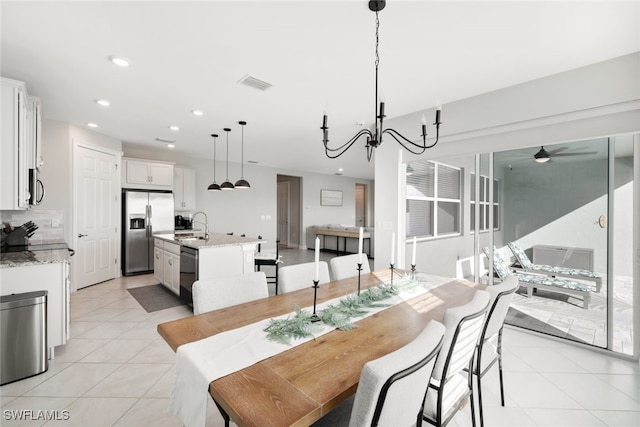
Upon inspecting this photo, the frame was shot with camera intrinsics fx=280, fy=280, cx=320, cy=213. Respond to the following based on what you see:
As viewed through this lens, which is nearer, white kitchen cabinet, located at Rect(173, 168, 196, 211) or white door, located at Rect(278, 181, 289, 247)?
white kitchen cabinet, located at Rect(173, 168, 196, 211)

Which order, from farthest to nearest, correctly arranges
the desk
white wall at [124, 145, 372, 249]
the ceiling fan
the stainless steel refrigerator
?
the desk → white wall at [124, 145, 372, 249] → the stainless steel refrigerator → the ceiling fan

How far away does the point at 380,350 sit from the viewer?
3.96 feet

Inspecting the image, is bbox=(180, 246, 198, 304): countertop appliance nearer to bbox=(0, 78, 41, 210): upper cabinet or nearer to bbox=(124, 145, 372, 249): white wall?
bbox=(0, 78, 41, 210): upper cabinet

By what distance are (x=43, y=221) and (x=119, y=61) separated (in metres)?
2.98

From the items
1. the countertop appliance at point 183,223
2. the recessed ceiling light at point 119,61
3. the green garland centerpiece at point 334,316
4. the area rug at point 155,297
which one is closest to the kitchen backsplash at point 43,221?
the area rug at point 155,297

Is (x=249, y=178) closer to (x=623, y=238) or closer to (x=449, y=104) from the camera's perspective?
(x=449, y=104)

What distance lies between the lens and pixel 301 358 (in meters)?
1.13

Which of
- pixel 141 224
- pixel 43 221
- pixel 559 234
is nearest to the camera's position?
pixel 559 234

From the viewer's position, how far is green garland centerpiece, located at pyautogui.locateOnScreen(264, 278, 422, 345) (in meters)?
1.33

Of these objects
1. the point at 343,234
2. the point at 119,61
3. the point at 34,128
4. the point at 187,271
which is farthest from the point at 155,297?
the point at 343,234

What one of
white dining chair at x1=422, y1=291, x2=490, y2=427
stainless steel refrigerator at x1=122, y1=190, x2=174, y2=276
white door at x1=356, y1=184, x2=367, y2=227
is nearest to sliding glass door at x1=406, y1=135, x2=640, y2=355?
white dining chair at x1=422, y1=291, x2=490, y2=427

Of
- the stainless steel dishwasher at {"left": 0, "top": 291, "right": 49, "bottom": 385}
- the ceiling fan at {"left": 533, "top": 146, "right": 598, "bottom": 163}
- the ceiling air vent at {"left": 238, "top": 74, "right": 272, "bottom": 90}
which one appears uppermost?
the ceiling air vent at {"left": 238, "top": 74, "right": 272, "bottom": 90}

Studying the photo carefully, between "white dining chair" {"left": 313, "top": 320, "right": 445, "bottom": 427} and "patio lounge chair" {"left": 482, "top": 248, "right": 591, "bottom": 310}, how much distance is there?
2.68 metres

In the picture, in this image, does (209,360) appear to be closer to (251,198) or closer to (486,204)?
(486,204)
